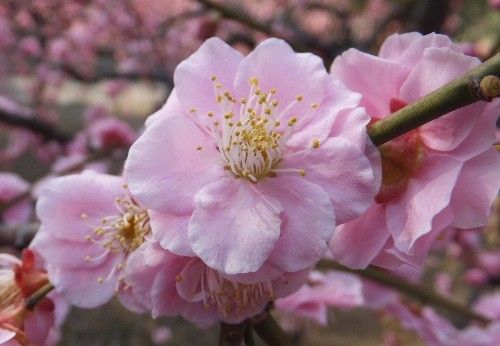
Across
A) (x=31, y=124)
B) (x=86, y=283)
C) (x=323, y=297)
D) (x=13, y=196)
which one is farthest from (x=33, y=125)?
(x=86, y=283)

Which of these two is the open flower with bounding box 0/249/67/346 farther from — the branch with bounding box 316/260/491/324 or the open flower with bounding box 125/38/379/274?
the branch with bounding box 316/260/491/324

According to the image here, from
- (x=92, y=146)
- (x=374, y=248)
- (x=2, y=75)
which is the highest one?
(x=374, y=248)

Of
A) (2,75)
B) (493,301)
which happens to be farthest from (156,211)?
(2,75)

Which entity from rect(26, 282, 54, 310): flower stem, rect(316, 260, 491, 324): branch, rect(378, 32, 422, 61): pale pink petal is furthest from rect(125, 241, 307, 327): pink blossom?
rect(316, 260, 491, 324): branch

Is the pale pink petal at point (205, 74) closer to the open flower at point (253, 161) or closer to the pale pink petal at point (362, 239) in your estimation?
the open flower at point (253, 161)

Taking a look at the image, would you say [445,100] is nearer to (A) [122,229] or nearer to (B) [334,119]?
(B) [334,119]

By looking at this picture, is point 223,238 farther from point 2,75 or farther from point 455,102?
point 2,75
